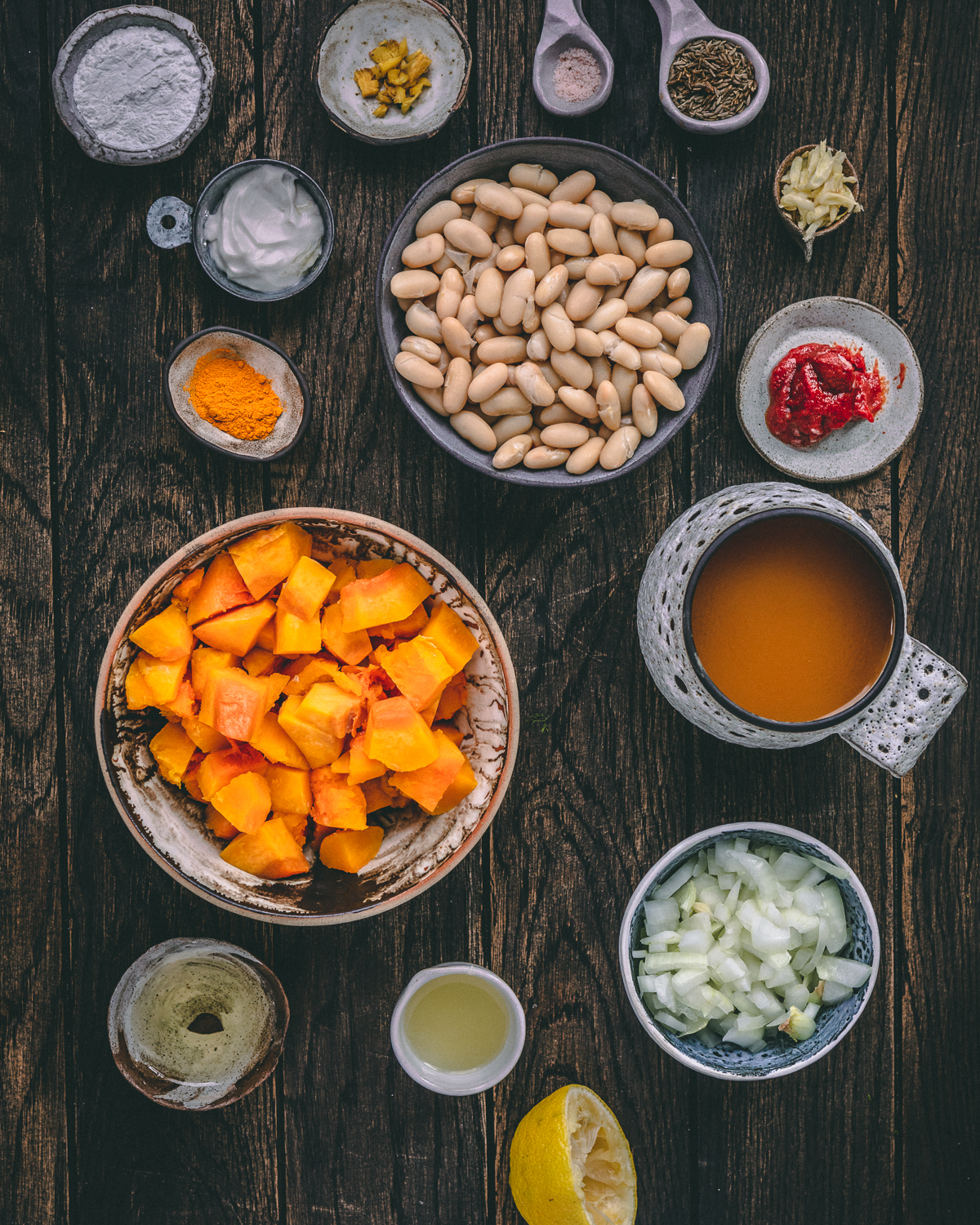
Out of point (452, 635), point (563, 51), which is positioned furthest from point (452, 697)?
point (563, 51)

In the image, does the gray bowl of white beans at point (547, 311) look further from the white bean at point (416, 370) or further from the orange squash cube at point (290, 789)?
the orange squash cube at point (290, 789)

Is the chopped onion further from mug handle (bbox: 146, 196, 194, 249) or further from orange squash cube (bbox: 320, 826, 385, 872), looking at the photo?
mug handle (bbox: 146, 196, 194, 249)

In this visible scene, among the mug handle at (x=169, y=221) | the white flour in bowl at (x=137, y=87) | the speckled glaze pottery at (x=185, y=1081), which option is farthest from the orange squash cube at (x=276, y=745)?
the white flour in bowl at (x=137, y=87)

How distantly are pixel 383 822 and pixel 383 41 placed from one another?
3.20 ft

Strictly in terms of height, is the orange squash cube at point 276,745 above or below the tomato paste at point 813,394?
below

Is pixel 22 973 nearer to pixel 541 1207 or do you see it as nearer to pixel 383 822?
pixel 383 822

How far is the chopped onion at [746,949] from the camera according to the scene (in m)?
1.05

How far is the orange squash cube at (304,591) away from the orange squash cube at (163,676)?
13 centimetres

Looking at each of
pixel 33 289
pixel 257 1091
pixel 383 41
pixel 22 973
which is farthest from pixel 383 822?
pixel 383 41

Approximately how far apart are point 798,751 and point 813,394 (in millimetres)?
468

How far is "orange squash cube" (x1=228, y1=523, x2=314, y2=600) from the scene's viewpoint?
3.14ft

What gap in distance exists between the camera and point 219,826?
1013 millimetres

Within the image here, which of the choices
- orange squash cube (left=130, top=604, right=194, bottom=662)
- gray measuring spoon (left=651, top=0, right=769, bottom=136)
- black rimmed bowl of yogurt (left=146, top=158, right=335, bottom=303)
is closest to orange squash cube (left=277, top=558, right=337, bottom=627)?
orange squash cube (left=130, top=604, right=194, bottom=662)

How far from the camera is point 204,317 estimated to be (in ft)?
3.60
